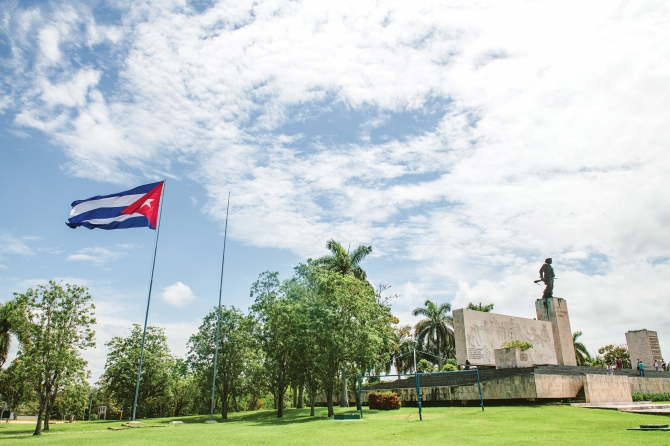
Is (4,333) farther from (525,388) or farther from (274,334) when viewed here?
(525,388)

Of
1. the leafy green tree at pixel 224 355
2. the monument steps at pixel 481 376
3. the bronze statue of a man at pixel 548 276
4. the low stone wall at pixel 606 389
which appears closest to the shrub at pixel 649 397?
the low stone wall at pixel 606 389

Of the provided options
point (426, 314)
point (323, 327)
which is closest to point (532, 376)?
point (323, 327)

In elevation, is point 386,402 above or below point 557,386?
below

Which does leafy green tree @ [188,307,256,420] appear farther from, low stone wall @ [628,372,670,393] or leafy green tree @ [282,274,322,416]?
low stone wall @ [628,372,670,393]

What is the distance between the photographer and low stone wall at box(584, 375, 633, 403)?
20.7m

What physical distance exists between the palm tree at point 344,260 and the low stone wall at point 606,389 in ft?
55.4

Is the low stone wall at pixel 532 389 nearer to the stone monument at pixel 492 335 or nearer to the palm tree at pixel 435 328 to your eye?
the stone monument at pixel 492 335

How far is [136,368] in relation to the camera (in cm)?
3738

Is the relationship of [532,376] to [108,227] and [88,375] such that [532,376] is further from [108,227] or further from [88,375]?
[88,375]

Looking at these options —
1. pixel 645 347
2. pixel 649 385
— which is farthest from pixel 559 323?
pixel 645 347

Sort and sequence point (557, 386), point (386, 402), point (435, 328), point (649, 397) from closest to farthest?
point (557, 386)
point (386, 402)
point (649, 397)
point (435, 328)

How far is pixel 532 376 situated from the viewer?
1975 cm

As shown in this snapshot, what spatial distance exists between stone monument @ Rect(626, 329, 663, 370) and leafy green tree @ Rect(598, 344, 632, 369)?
40.0ft

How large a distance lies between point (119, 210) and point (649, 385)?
3073cm
